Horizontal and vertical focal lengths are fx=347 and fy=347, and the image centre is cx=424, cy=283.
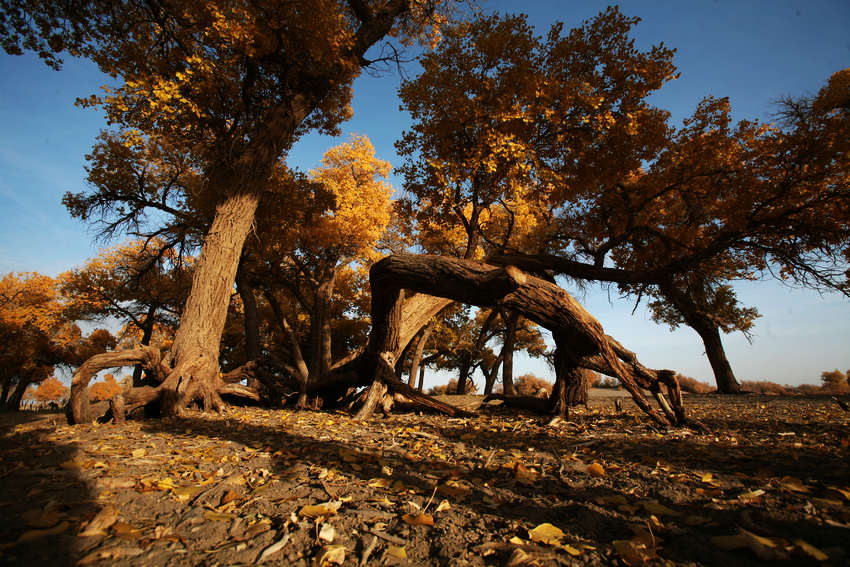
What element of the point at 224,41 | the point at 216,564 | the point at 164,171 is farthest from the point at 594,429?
the point at 164,171

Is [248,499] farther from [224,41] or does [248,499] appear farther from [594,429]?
[224,41]

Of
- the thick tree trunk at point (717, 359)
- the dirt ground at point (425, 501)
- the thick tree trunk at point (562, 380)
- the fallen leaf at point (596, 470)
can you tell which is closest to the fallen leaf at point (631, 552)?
the dirt ground at point (425, 501)

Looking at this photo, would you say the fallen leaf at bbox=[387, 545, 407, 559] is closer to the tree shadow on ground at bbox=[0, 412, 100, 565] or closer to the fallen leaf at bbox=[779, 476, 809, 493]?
the tree shadow on ground at bbox=[0, 412, 100, 565]

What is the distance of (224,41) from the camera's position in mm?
7117

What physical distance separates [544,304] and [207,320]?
218 inches

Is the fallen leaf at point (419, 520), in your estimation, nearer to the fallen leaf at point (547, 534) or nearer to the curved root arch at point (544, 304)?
the fallen leaf at point (547, 534)

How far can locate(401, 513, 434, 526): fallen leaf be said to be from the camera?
181 cm

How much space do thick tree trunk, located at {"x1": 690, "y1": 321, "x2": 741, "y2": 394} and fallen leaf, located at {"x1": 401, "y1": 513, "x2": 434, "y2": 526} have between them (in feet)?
52.8

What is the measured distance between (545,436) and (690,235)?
28.0ft

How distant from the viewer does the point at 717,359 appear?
1375 cm

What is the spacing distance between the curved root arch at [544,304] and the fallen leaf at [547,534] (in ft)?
10.2

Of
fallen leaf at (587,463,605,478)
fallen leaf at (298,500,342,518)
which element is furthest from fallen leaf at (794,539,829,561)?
fallen leaf at (298,500,342,518)

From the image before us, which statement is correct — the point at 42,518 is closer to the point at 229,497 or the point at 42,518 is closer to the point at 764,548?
the point at 229,497

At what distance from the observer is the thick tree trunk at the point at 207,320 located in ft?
18.0
